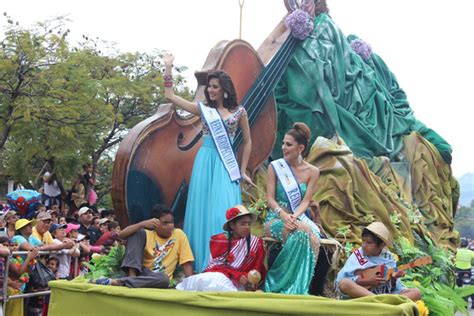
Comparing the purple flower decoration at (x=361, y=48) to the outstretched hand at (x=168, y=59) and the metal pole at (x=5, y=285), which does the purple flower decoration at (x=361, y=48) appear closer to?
the outstretched hand at (x=168, y=59)

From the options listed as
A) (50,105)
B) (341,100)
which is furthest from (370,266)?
(50,105)

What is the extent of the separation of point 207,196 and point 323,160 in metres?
2.51

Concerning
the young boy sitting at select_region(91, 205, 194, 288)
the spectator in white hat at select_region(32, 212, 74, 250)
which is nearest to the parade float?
the young boy sitting at select_region(91, 205, 194, 288)

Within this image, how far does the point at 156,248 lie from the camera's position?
22.7ft

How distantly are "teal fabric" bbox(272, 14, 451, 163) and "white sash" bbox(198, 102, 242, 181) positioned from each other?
117 inches

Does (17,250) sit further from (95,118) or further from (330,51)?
(95,118)

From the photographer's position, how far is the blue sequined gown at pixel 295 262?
6.65 meters

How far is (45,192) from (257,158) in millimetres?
6094

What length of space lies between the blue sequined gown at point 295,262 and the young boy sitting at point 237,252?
0.14 meters

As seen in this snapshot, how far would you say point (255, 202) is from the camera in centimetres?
832

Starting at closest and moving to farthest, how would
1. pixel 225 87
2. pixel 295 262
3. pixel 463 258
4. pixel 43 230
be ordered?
pixel 295 262 → pixel 225 87 → pixel 43 230 → pixel 463 258

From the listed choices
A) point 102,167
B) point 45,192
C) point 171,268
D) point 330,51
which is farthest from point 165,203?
point 102,167

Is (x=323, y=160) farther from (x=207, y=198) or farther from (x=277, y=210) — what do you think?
(x=277, y=210)

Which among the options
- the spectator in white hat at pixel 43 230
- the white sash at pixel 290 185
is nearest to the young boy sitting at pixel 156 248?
the white sash at pixel 290 185
